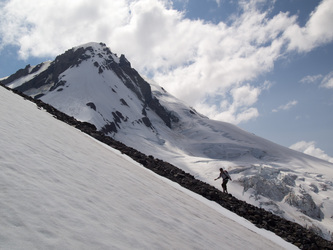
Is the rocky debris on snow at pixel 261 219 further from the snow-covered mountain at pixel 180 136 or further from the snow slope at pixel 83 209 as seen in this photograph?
the snow-covered mountain at pixel 180 136

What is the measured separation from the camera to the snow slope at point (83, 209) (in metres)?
4.07

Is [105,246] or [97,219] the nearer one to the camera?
[105,246]

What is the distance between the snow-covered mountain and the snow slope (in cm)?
3430

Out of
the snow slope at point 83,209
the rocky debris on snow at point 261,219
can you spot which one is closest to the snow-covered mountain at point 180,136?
the rocky debris on snow at point 261,219

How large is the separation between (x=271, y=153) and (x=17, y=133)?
11052 centimetres

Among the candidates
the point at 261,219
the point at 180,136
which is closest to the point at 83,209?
the point at 261,219

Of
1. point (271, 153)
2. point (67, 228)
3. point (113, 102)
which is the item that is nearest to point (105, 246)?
point (67, 228)

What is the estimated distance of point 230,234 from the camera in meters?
8.85

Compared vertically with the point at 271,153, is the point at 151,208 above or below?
below

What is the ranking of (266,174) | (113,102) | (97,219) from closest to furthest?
(97,219) → (266,174) → (113,102)

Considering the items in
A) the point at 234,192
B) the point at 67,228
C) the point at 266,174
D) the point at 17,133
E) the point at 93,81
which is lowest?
the point at 67,228

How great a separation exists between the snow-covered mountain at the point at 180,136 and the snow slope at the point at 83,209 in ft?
113

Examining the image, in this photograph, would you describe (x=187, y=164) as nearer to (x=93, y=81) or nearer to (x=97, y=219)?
(x=93, y=81)

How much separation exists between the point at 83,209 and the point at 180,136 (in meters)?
117
